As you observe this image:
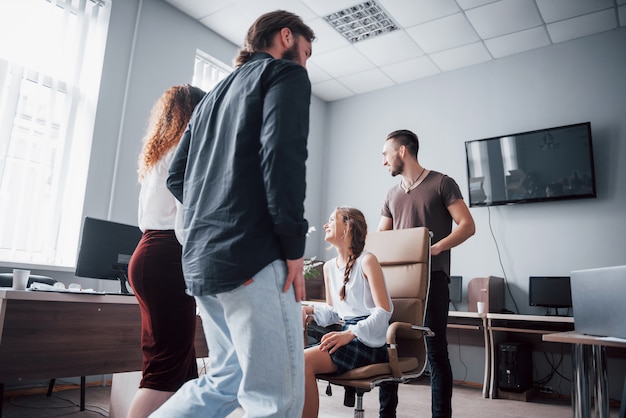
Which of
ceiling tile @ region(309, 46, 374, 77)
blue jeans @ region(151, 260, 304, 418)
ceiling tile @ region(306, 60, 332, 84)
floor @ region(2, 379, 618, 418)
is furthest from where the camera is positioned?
Result: ceiling tile @ region(306, 60, 332, 84)

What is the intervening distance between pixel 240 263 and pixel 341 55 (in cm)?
425

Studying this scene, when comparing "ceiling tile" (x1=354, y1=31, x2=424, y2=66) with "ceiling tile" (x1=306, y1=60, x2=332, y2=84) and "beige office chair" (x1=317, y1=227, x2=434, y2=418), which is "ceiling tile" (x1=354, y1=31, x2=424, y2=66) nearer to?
"ceiling tile" (x1=306, y1=60, x2=332, y2=84)

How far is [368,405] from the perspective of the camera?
9.87 feet

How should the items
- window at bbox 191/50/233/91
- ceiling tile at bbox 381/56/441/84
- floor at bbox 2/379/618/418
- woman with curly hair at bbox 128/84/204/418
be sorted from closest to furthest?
woman with curly hair at bbox 128/84/204/418, floor at bbox 2/379/618/418, window at bbox 191/50/233/91, ceiling tile at bbox 381/56/441/84

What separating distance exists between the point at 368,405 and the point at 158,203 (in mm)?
2235

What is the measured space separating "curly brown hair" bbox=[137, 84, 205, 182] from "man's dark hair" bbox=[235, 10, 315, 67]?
374 millimetres

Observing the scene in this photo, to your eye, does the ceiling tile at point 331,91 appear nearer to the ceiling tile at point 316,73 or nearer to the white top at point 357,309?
the ceiling tile at point 316,73

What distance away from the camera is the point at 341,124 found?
576cm

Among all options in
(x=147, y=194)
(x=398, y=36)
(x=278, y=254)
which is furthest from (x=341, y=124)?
(x=278, y=254)

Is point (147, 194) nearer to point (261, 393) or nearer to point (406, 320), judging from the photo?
point (261, 393)

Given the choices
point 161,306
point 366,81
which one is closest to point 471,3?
point 366,81

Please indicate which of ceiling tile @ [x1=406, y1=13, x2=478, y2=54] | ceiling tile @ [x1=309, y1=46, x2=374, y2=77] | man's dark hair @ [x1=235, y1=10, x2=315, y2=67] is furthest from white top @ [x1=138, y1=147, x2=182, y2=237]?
ceiling tile @ [x1=309, y1=46, x2=374, y2=77]

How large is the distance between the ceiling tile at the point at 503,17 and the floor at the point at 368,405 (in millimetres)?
3211

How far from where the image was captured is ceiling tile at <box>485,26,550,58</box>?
4.26 metres
